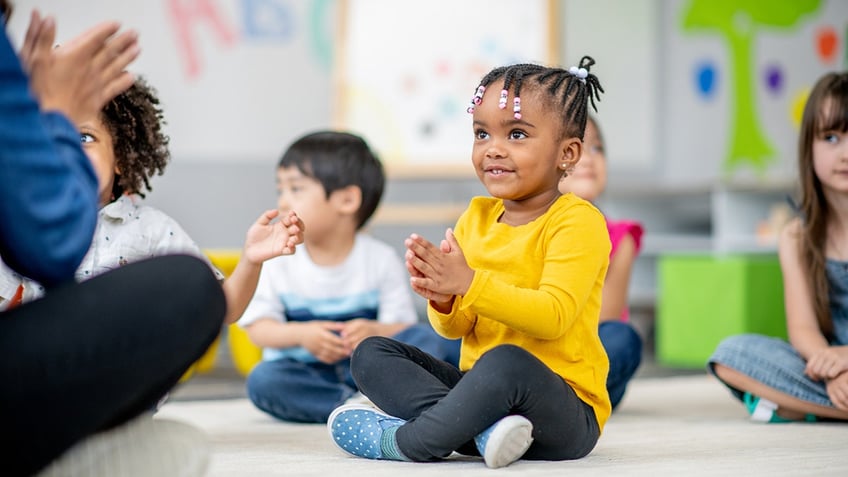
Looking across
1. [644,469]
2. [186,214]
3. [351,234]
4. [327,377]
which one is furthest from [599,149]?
[186,214]

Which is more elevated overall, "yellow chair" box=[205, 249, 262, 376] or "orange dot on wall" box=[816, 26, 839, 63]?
"orange dot on wall" box=[816, 26, 839, 63]

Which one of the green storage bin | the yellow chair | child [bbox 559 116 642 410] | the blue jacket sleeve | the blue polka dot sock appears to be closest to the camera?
the blue jacket sleeve

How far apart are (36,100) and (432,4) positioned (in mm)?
3001

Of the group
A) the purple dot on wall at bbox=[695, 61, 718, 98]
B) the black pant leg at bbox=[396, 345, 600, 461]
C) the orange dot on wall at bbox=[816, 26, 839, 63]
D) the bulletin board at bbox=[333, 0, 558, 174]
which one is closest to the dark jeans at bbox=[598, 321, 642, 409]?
the black pant leg at bbox=[396, 345, 600, 461]

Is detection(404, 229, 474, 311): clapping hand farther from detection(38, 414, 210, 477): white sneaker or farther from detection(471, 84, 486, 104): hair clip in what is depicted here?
detection(38, 414, 210, 477): white sneaker

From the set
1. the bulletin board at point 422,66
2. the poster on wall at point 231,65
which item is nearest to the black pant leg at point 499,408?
the bulletin board at point 422,66

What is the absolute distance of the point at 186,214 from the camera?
4.23 meters

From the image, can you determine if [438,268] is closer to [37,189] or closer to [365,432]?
[365,432]

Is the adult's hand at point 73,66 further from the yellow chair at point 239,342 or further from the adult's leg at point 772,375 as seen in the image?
the yellow chair at point 239,342

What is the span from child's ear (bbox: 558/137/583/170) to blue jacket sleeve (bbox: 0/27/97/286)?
2.29ft

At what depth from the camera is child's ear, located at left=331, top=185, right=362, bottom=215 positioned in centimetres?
217

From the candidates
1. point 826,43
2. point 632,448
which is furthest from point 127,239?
point 826,43

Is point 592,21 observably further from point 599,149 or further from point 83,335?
point 83,335

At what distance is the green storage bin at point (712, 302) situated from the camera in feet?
10.5
